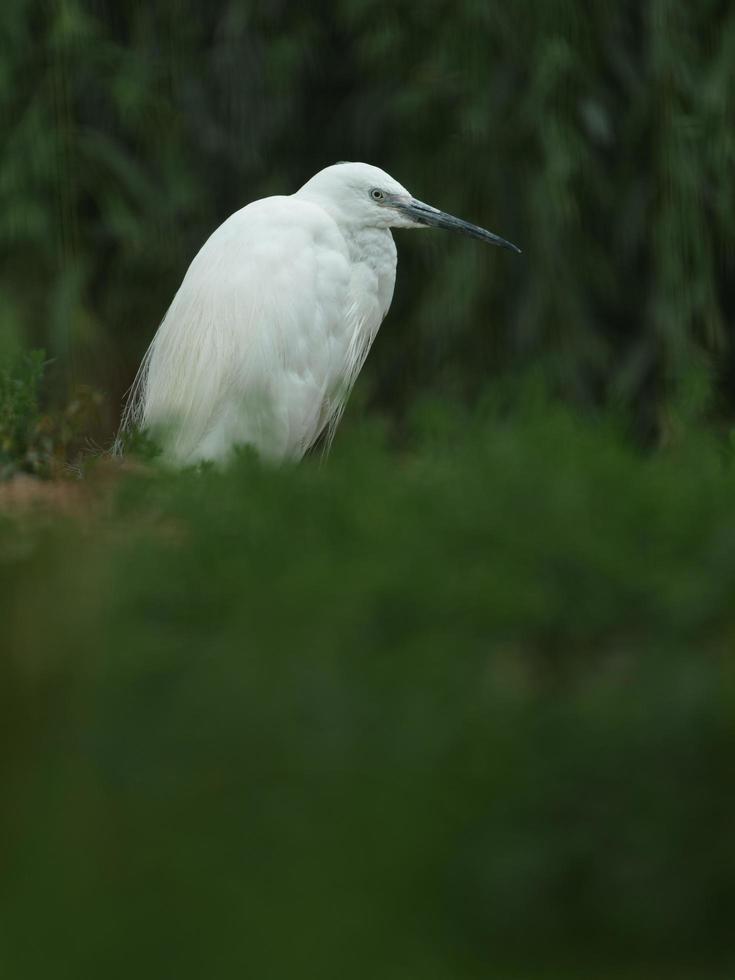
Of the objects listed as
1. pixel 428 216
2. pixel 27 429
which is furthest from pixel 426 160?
pixel 27 429

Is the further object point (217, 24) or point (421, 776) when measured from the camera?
point (217, 24)

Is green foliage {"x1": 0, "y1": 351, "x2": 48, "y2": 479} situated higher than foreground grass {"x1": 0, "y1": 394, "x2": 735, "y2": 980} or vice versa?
foreground grass {"x1": 0, "y1": 394, "x2": 735, "y2": 980}

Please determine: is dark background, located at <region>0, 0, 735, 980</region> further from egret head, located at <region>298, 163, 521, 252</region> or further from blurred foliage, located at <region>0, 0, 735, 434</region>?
blurred foliage, located at <region>0, 0, 735, 434</region>

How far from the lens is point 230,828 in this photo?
1063 mm

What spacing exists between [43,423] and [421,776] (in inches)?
66.3

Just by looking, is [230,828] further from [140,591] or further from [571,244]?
[571,244]

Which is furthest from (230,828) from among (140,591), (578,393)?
(578,393)

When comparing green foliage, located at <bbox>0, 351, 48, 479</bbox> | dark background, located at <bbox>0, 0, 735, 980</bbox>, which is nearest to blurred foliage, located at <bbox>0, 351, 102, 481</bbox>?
green foliage, located at <bbox>0, 351, 48, 479</bbox>

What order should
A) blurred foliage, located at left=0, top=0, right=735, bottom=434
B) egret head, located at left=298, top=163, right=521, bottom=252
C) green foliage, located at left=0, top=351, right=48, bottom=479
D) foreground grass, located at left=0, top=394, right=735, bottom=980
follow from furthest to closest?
blurred foliage, located at left=0, top=0, right=735, bottom=434
egret head, located at left=298, top=163, right=521, bottom=252
green foliage, located at left=0, top=351, right=48, bottom=479
foreground grass, located at left=0, top=394, right=735, bottom=980

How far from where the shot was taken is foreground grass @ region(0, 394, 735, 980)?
1019 mm

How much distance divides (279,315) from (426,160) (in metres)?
2.07

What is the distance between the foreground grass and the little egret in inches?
73.7

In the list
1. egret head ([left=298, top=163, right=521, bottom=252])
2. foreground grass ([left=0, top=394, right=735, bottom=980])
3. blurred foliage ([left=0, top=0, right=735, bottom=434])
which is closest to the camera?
foreground grass ([left=0, top=394, right=735, bottom=980])

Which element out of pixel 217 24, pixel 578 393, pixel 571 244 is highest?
pixel 217 24
